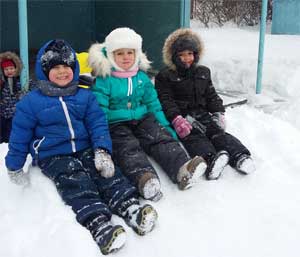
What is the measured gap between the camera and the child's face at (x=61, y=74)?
2.98 m

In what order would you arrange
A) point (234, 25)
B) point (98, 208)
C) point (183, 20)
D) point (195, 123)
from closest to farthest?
point (98, 208), point (195, 123), point (183, 20), point (234, 25)

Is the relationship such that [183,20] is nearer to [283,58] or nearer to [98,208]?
[283,58]

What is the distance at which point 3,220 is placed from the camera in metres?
2.75

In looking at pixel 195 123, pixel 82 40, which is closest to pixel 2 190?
pixel 195 123

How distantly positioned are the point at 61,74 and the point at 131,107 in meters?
0.69

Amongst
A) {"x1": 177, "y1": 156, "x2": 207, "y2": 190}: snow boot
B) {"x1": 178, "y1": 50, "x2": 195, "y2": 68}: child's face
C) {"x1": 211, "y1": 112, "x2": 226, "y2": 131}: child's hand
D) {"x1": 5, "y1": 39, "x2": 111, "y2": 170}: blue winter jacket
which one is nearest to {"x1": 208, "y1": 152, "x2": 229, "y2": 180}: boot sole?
{"x1": 177, "y1": 156, "x2": 207, "y2": 190}: snow boot

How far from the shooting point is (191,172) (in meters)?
3.05

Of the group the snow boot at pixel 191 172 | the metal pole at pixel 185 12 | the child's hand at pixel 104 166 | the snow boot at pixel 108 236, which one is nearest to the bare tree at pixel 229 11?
the metal pole at pixel 185 12

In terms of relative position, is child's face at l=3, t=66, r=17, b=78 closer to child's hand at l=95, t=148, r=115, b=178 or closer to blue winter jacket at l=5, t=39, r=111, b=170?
blue winter jacket at l=5, t=39, r=111, b=170

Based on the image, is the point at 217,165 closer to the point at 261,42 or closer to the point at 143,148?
the point at 143,148

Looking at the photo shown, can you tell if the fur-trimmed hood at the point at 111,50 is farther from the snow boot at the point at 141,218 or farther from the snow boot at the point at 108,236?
the snow boot at the point at 108,236

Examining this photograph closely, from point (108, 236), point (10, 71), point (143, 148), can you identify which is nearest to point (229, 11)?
point (10, 71)

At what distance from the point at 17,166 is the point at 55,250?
65cm

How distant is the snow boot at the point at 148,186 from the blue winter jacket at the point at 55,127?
0.99 ft
